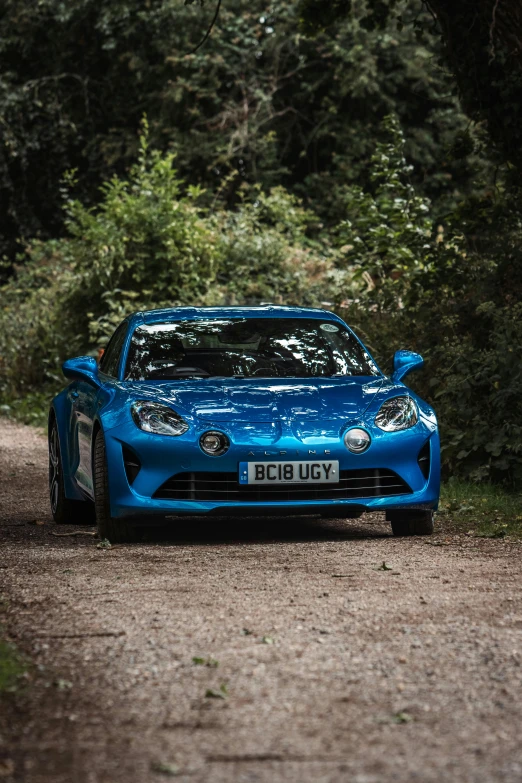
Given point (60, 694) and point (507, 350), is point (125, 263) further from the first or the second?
point (60, 694)

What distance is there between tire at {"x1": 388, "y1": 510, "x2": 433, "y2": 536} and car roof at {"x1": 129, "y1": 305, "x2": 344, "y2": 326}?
5.45ft

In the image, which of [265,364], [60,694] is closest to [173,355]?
[265,364]

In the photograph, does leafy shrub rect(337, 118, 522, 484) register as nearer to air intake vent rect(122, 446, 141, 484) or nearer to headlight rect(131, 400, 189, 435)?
headlight rect(131, 400, 189, 435)

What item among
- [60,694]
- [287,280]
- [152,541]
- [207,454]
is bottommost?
[287,280]

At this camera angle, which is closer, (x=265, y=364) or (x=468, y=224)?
(x=265, y=364)

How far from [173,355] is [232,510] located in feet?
4.50

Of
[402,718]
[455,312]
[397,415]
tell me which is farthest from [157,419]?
[455,312]

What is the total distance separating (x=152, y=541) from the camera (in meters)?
8.10

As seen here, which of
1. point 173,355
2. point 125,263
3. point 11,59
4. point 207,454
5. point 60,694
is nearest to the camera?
point 60,694

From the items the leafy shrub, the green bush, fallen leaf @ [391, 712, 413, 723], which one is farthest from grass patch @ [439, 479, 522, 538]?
the green bush

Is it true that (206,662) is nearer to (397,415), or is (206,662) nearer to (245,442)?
(245,442)

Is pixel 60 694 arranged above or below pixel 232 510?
above

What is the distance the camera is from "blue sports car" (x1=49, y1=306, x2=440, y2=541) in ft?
25.2

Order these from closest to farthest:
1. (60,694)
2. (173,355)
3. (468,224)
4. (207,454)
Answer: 1. (60,694)
2. (207,454)
3. (173,355)
4. (468,224)
